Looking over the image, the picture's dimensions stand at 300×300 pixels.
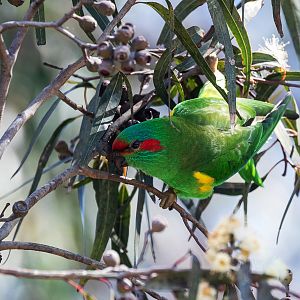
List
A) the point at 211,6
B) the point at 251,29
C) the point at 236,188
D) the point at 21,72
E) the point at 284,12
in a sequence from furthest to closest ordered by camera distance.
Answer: the point at 251,29 < the point at 21,72 < the point at 236,188 < the point at 284,12 < the point at 211,6

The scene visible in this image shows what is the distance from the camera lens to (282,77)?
7.23 ft

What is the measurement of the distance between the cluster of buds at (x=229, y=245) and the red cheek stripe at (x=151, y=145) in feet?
3.19

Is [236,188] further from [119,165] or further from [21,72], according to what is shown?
[21,72]

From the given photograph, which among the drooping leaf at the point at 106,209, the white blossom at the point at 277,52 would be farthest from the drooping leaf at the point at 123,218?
the white blossom at the point at 277,52

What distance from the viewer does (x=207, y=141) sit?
2270 millimetres

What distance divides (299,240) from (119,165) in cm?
430

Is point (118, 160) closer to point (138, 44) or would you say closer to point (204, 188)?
point (204, 188)

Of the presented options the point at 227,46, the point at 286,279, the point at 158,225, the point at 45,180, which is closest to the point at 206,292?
the point at 158,225

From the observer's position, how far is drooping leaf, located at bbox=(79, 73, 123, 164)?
1816 millimetres

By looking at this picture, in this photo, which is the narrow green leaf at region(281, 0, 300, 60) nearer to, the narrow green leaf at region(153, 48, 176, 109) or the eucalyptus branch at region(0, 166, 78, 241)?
the narrow green leaf at region(153, 48, 176, 109)

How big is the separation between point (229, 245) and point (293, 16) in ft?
3.77

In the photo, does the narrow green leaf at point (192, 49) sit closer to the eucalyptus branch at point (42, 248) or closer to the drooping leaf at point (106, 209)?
the eucalyptus branch at point (42, 248)

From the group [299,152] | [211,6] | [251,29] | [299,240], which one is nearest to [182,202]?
[299,152]

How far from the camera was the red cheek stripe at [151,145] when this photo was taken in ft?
6.71
